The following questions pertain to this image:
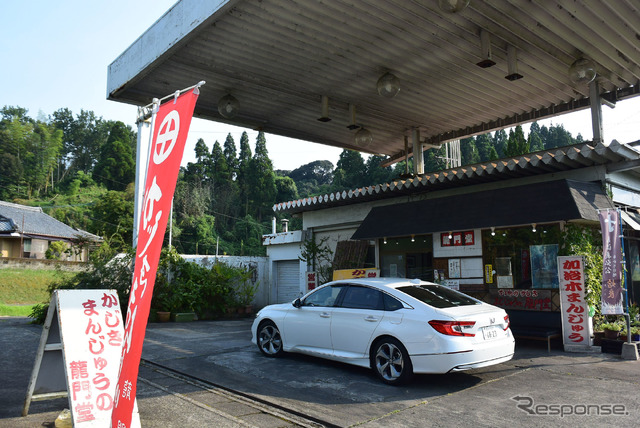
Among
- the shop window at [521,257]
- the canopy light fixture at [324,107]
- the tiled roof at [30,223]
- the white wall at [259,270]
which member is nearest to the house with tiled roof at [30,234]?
the tiled roof at [30,223]

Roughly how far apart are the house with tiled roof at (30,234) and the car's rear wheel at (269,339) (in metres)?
28.5

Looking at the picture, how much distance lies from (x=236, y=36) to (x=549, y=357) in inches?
308

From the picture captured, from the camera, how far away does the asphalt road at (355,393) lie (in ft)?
15.9

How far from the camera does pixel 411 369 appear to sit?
19.9 ft

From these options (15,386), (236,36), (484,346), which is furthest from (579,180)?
(15,386)

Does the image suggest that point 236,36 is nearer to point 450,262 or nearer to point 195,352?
point 195,352

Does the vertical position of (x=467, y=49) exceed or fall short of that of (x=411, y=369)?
it exceeds it

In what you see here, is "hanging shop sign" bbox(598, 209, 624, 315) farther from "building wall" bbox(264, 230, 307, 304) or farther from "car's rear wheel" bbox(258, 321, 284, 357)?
"building wall" bbox(264, 230, 307, 304)

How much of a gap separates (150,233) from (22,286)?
31.3 m

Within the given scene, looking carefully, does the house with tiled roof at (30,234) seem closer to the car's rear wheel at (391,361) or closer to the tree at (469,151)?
the car's rear wheel at (391,361)

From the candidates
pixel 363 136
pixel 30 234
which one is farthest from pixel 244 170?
pixel 363 136

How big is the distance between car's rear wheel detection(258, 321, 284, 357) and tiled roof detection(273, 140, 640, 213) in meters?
5.48

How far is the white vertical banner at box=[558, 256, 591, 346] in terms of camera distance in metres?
8.38

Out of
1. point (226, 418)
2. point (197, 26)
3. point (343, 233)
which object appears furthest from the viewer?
point (343, 233)
